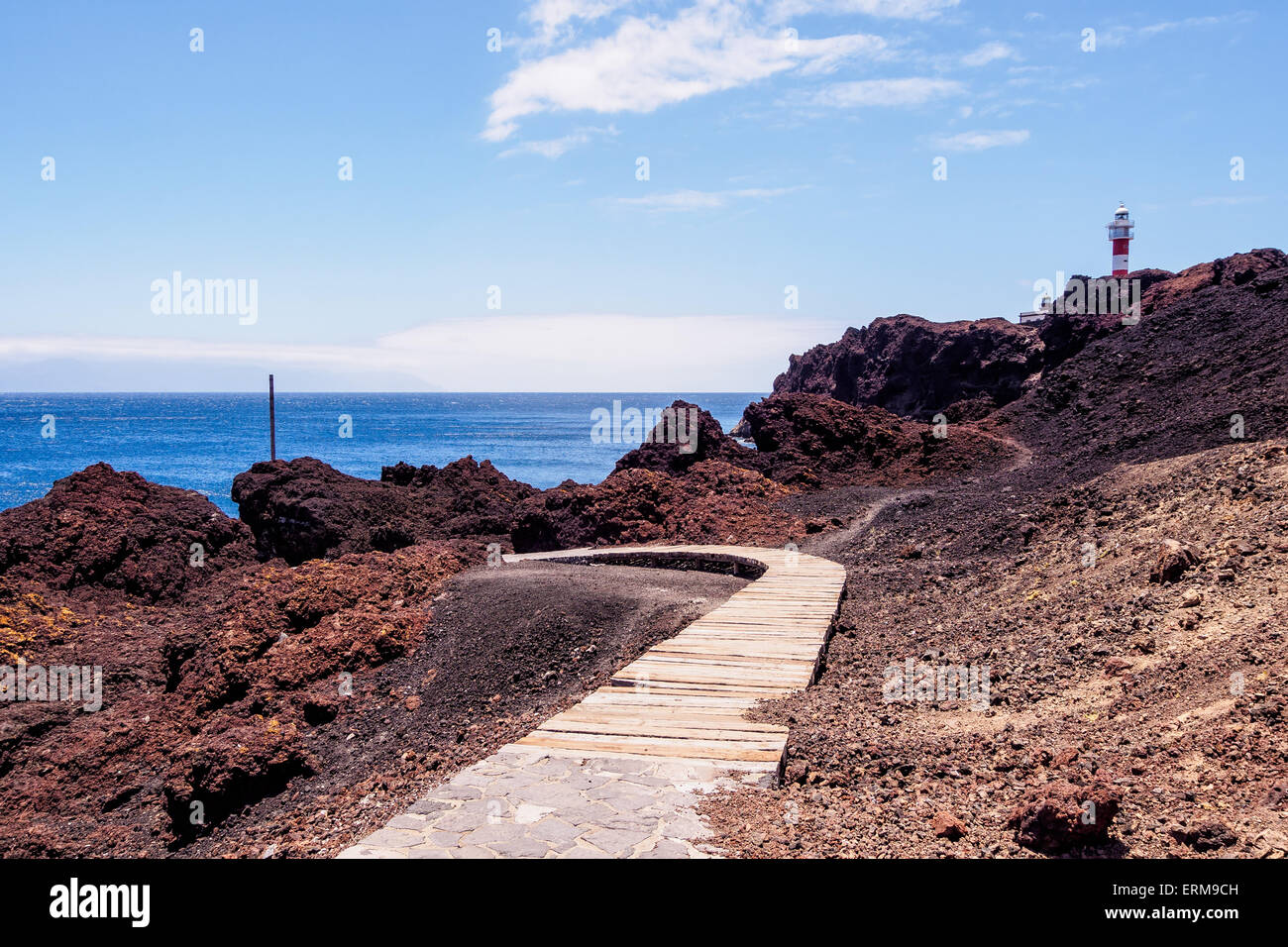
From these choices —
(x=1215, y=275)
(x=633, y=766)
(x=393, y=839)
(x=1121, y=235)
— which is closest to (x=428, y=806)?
(x=393, y=839)

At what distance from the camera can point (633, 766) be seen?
15.2ft

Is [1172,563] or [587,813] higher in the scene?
[1172,563]

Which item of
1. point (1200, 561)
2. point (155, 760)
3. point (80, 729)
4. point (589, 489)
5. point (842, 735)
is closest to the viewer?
point (842, 735)

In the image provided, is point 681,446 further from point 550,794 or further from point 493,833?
point 493,833

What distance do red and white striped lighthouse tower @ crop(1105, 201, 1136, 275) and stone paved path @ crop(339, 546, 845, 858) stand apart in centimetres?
4605

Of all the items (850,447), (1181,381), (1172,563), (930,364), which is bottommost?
(1172,563)

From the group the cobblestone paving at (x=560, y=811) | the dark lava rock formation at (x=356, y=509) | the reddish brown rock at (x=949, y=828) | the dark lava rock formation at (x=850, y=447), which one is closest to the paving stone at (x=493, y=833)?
the cobblestone paving at (x=560, y=811)

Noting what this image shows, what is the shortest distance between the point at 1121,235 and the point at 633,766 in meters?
50.0

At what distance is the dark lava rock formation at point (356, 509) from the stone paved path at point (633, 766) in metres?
10.8

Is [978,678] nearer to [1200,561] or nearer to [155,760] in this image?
[1200,561]

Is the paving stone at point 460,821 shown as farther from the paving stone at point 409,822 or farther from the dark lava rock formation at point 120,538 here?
the dark lava rock formation at point 120,538

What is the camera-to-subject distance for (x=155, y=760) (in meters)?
7.91
